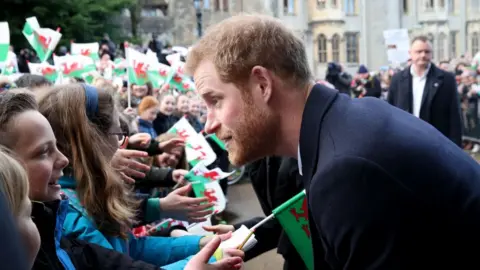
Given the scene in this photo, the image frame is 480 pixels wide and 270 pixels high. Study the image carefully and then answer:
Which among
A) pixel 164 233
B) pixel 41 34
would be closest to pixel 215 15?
pixel 41 34

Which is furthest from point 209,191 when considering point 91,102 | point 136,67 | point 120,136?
point 136,67

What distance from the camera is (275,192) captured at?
3045mm

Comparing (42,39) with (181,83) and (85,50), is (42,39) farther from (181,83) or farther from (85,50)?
(181,83)

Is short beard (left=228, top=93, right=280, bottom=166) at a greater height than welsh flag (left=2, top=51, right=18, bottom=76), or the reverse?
welsh flag (left=2, top=51, right=18, bottom=76)

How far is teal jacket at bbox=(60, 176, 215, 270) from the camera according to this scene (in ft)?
7.85

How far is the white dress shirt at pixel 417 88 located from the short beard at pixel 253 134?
561 centimetres

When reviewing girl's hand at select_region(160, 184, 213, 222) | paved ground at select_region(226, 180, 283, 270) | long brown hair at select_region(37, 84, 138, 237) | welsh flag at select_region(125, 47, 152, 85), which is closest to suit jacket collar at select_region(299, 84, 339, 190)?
long brown hair at select_region(37, 84, 138, 237)

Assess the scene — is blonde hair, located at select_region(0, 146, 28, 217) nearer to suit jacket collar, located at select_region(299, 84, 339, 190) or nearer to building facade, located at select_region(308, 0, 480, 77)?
suit jacket collar, located at select_region(299, 84, 339, 190)

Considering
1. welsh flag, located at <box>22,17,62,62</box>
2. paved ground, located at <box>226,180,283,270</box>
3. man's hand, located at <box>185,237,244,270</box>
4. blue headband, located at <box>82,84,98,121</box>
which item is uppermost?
welsh flag, located at <box>22,17,62,62</box>

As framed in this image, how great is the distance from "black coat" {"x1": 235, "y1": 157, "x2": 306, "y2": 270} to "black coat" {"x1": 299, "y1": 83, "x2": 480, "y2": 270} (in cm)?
133

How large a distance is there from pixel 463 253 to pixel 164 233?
2543mm

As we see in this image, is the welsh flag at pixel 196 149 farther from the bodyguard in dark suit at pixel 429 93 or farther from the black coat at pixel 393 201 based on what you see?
the black coat at pixel 393 201

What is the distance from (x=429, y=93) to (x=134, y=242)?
5.06 m

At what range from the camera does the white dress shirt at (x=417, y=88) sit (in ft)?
23.3
